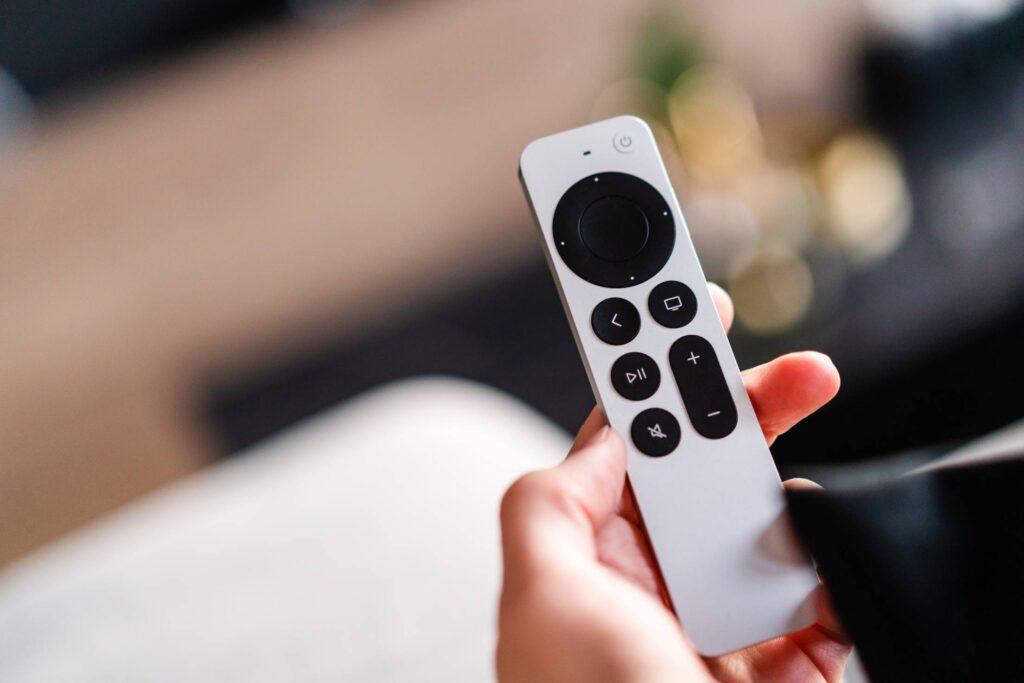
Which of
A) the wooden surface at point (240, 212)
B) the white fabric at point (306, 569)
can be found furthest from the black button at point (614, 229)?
the wooden surface at point (240, 212)

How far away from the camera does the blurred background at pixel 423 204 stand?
1.14m


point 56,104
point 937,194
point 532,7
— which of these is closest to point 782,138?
point 937,194

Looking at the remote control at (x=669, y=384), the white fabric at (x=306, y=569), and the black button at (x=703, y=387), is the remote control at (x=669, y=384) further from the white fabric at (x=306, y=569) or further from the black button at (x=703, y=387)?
the white fabric at (x=306, y=569)

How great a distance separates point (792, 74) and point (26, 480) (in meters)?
1.49

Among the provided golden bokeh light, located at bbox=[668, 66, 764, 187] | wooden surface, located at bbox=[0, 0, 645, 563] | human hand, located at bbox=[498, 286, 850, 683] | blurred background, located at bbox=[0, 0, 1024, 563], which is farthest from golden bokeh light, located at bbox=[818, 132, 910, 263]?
human hand, located at bbox=[498, 286, 850, 683]

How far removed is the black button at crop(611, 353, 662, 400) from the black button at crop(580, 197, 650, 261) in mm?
53

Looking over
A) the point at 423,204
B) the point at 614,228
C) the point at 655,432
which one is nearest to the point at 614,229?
the point at 614,228

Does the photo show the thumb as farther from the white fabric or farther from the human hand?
the white fabric

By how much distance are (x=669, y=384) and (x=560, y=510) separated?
10 centimetres

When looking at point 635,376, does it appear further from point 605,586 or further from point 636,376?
point 605,586

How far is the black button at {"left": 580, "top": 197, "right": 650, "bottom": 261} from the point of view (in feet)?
1.46

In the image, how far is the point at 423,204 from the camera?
60.4 inches

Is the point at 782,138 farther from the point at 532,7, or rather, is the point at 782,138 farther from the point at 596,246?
the point at 596,246

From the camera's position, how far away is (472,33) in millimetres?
1455
